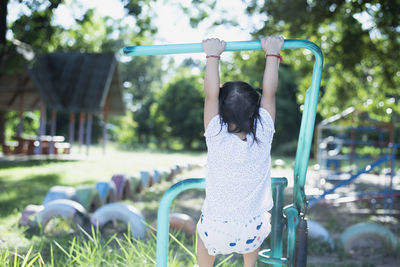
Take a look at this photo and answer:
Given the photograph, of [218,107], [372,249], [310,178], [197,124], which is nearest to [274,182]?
[218,107]

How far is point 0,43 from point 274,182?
23.8 feet

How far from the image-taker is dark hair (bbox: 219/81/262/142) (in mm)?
1812

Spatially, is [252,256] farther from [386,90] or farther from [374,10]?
[386,90]

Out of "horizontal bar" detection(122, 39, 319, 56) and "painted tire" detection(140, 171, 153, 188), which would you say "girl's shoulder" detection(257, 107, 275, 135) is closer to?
"horizontal bar" detection(122, 39, 319, 56)

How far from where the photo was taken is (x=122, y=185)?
6.40m

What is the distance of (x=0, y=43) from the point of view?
783cm

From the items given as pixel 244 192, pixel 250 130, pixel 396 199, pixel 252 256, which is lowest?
pixel 396 199

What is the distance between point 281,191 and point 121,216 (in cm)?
239

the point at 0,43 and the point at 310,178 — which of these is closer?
the point at 0,43

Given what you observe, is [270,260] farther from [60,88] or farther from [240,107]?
[60,88]

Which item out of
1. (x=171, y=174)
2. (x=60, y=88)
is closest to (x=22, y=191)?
(x=171, y=174)

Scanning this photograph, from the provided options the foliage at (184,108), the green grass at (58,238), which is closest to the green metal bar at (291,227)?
the green grass at (58,238)

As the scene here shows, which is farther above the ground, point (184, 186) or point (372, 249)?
point (184, 186)

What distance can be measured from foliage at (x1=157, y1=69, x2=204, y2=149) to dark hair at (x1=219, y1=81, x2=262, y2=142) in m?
24.6
